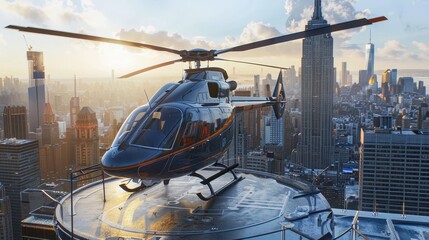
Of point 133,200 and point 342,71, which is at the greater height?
point 342,71

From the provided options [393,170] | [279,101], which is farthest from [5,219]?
[393,170]

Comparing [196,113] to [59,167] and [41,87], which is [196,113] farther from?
[41,87]

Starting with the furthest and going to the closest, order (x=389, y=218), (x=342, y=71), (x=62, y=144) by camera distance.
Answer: (x=342, y=71), (x=62, y=144), (x=389, y=218)

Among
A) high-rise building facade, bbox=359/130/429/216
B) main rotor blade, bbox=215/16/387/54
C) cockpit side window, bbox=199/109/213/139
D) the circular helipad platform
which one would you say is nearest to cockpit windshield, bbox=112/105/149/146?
cockpit side window, bbox=199/109/213/139

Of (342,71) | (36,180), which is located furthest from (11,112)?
(342,71)

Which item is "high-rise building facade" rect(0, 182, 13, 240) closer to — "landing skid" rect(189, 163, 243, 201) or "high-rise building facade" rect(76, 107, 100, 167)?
"high-rise building facade" rect(76, 107, 100, 167)

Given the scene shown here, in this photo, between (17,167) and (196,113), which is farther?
(17,167)

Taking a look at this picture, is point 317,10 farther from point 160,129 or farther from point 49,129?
point 160,129
